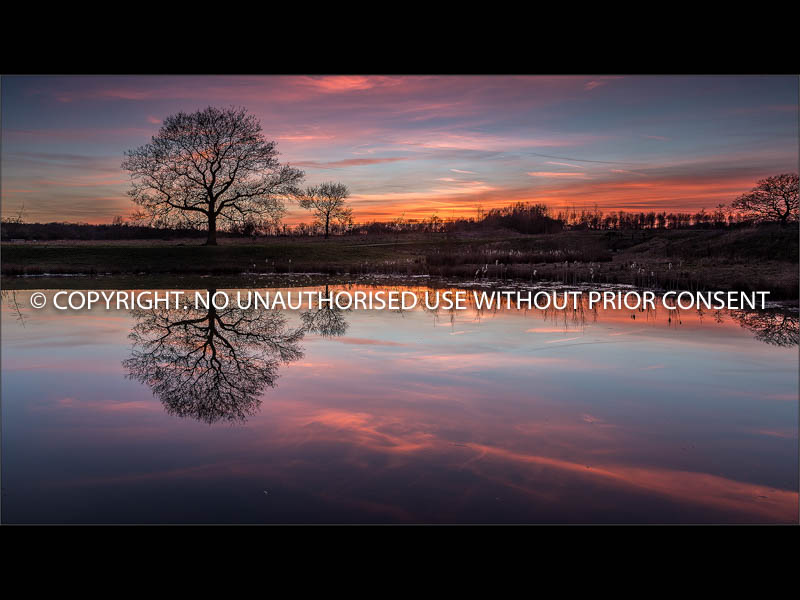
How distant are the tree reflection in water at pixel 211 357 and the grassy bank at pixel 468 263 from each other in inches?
589

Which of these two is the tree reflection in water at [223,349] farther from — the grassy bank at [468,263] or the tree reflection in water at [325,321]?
the grassy bank at [468,263]

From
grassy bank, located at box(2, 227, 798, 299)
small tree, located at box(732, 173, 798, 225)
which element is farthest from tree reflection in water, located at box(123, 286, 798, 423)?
small tree, located at box(732, 173, 798, 225)

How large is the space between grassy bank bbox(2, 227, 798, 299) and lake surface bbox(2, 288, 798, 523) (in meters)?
14.5

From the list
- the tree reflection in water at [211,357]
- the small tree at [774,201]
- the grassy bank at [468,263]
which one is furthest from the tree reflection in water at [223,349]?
the small tree at [774,201]

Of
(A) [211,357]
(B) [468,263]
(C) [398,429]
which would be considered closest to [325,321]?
(A) [211,357]

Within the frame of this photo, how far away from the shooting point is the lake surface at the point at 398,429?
518cm

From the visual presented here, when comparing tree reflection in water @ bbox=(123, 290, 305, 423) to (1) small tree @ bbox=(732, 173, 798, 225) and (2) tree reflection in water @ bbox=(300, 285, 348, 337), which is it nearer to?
(2) tree reflection in water @ bbox=(300, 285, 348, 337)

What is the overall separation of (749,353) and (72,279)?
1098 inches

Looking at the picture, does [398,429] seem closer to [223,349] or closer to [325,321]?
[223,349]

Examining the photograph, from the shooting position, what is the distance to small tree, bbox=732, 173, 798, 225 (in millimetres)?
44000

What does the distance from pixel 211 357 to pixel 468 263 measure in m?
25.1

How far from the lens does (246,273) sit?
100ft

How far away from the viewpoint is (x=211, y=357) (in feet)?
36.2
